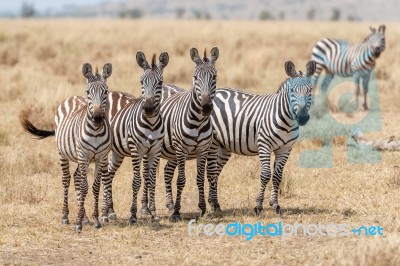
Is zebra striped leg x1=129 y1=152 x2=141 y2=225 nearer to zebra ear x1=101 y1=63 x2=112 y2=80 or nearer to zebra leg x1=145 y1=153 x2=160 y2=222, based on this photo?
zebra leg x1=145 y1=153 x2=160 y2=222

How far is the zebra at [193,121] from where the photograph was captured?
26.1 ft

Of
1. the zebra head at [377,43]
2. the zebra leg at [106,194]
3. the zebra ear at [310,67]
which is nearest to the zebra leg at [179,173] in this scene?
the zebra leg at [106,194]

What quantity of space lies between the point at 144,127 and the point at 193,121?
0.56 metres

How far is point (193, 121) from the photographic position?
26.8 feet

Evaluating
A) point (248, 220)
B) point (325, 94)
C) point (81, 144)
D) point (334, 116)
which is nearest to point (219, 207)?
point (248, 220)

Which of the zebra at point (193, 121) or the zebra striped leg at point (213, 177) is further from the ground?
the zebra at point (193, 121)

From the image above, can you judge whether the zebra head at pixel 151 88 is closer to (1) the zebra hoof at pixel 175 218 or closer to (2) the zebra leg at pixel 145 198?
(2) the zebra leg at pixel 145 198

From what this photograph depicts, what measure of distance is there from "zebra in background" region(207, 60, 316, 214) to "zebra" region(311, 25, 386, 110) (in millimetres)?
7484

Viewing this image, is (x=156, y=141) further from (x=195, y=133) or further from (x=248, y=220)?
(x=248, y=220)

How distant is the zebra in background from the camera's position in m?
8.33

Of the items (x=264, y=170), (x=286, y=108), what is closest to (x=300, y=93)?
(x=286, y=108)

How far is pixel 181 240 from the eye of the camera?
764cm

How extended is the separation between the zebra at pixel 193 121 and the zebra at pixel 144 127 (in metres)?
0.28

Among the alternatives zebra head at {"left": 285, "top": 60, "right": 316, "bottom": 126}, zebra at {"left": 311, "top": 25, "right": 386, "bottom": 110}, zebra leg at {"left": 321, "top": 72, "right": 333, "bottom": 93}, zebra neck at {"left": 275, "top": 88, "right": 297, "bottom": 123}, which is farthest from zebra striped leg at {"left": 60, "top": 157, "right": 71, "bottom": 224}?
zebra leg at {"left": 321, "top": 72, "right": 333, "bottom": 93}
